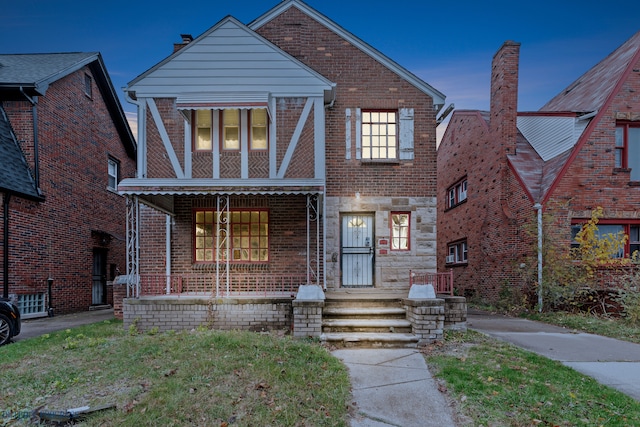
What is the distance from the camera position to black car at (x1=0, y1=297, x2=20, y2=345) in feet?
24.9

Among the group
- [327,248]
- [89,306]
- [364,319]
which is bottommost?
[89,306]

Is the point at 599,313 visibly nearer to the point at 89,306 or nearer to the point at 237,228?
the point at 237,228

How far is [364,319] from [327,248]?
2860mm

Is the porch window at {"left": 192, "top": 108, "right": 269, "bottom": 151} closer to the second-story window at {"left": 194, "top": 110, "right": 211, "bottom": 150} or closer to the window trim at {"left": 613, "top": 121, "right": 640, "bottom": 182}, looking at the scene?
the second-story window at {"left": 194, "top": 110, "right": 211, "bottom": 150}

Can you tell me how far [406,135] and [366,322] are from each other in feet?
18.4

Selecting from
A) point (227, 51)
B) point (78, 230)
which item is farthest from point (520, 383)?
point (78, 230)

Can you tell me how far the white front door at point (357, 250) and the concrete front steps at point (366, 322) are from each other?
6.01 ft

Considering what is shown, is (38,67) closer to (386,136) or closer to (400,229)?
(386,136)

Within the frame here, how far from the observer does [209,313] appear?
8.06m

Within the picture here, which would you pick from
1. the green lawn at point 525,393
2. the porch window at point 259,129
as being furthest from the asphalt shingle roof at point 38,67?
the green lawn at point 525,393

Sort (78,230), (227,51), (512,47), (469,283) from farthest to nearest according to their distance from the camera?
(469,283), (78,230), (512,47), (227,51)

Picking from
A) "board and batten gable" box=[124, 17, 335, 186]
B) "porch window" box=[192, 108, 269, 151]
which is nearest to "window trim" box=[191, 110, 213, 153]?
"porch window" box=[192, 108, 269, 151]

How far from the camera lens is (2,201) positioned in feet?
34.1

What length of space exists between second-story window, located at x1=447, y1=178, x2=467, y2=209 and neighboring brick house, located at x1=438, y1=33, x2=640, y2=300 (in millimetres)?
660
